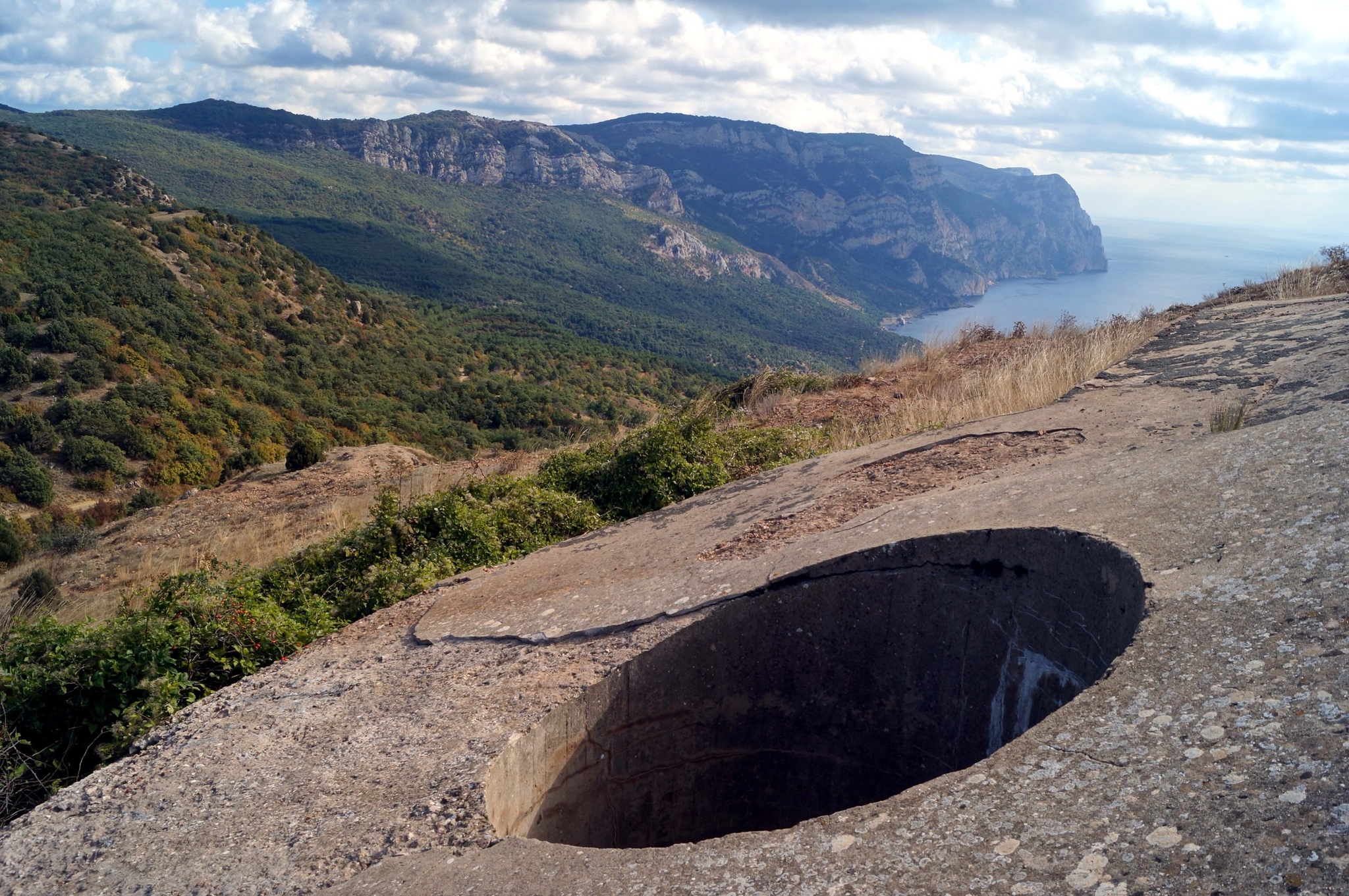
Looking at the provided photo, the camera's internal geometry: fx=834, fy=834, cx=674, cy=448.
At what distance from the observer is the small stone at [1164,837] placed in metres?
1.96

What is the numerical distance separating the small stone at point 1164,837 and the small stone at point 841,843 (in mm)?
739

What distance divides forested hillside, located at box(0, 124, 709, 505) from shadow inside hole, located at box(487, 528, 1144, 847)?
17.1 metres

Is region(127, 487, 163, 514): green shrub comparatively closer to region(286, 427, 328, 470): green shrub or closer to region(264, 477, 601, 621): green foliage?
region(286, 427, 328, 470): green shrub

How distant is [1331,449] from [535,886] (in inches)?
146

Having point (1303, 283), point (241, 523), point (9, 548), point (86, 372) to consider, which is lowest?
point (9, 548)

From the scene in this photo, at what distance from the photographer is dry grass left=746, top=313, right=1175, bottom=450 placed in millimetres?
8234

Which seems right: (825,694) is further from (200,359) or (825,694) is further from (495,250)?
(495,250)

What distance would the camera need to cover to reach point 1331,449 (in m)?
3.63

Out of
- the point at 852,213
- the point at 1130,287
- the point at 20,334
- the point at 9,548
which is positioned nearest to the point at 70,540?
the point at 9,548

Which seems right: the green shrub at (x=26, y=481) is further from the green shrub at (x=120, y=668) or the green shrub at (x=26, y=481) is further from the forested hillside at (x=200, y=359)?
the green shrub at (x=120, y=668)

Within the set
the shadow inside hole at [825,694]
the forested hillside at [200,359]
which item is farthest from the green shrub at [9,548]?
the shadow inside hole at [825,694]

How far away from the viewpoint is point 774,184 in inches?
7052

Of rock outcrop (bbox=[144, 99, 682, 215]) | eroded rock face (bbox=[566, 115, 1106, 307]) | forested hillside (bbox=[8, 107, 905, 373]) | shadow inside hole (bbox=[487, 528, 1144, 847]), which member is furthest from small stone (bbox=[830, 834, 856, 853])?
eroded rock face (bbox=[566, 115, 1106, 307])

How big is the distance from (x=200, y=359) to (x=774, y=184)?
16358 centimetres
